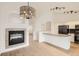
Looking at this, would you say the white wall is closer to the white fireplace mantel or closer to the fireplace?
the white fireplace mantel

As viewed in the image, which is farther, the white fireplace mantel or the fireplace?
the fireplace

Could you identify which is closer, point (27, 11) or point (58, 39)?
point (27, 11)

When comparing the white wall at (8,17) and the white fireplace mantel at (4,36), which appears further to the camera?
the white fireplace mantel at (4,36)

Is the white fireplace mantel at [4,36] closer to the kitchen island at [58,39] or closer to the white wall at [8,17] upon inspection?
the white wall at [8,17]

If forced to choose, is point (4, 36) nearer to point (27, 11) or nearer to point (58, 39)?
point (27, 11)

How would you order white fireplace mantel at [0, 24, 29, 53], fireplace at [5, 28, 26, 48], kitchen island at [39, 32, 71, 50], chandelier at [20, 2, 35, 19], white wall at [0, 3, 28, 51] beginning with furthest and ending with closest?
kitchen island at [39, 32, 71, 50], fireplace at [5, 28, 26, 48], white fireplace mantel at [0, 24, 29, 53], white wall at [0, 3, 28, 51], chandelier at [20, 2, 35, 19]

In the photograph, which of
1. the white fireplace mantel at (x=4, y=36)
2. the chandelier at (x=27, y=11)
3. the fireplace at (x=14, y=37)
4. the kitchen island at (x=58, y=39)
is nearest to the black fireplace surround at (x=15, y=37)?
the fireplace at (x=14, y=37)

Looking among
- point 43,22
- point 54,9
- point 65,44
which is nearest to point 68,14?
point 54,9

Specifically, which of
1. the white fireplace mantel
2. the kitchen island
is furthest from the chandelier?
the kitchen island

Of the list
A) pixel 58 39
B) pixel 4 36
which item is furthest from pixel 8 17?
pixel 58 39

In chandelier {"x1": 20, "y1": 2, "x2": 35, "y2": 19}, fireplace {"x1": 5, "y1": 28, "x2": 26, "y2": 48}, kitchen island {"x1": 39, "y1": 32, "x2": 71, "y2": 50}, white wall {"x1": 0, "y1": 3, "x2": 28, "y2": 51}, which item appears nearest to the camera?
chandelier {"x1": 20, "y1": 2, "x2": 35, "y2": 19}

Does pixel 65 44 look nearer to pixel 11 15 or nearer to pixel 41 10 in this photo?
pixel 41 10

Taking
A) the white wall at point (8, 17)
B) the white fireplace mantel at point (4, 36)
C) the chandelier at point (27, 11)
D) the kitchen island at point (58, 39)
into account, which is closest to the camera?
the chandelier at point (27, 11)

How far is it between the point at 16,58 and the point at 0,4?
187 cm
